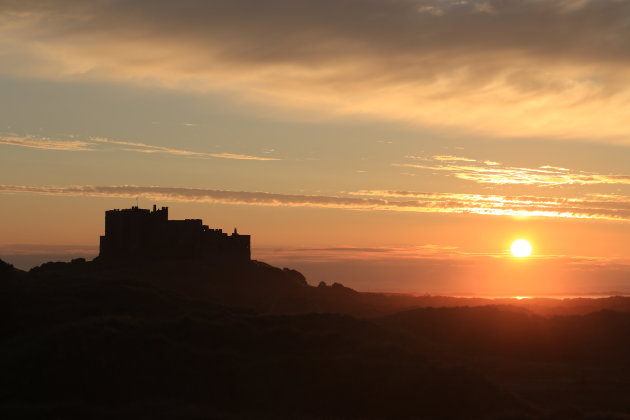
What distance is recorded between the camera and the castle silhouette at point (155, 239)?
12500 cm

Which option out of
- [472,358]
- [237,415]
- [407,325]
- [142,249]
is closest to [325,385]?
[237,415]

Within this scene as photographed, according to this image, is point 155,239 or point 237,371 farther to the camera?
point 155,239

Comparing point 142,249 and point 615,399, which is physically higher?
point 142,249

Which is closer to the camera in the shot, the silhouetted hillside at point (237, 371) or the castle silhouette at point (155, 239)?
the silhouetted hillside at point (237, 371)

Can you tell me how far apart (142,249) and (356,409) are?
89257mm

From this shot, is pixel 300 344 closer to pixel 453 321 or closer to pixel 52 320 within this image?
pixel 52 320

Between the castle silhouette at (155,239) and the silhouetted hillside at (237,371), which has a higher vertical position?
the castle silhouette at (155,239)

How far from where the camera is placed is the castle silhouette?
12500cm

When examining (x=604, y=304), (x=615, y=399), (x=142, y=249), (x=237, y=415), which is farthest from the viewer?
(x=604, y=304)

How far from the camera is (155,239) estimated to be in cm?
12619

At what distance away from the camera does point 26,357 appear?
4244 centimetres

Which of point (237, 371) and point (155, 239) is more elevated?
point (155, 239)

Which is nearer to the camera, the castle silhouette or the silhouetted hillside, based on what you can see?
the silhouetted hillside

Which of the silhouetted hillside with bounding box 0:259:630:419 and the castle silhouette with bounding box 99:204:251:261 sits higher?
the castle silhouette with bounding box 99:204:251:261
